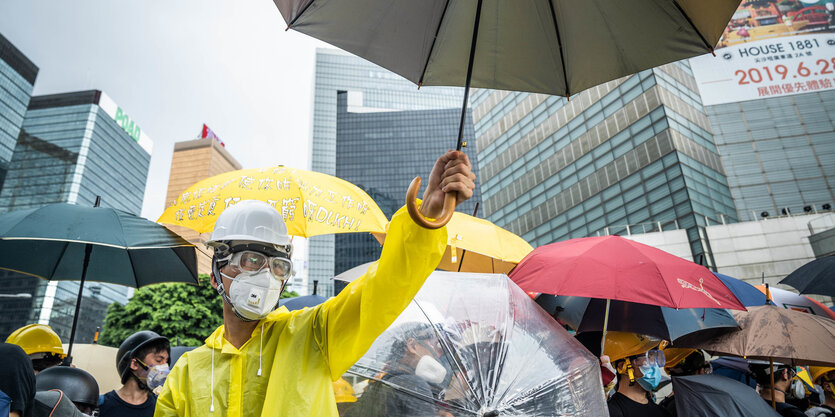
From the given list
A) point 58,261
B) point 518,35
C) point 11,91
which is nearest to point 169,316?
point 58,261

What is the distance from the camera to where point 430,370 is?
2633mm

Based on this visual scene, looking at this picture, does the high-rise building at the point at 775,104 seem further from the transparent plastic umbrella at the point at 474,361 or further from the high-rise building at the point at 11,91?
the high-rise building at the point at 11,91

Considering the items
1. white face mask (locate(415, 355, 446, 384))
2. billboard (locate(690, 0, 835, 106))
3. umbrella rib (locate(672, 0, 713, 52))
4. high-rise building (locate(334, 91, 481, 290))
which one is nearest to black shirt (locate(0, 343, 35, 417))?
white face mask (locate(415, 355, 446, 384))

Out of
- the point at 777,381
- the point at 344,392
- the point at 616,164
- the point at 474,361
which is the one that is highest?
the point at 616,164

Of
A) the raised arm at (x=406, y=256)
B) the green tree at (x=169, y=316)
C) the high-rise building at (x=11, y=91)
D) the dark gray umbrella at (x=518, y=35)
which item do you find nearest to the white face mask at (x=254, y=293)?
the raised arm at (x=406, y=256)

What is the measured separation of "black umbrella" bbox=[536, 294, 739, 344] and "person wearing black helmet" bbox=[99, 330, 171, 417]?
3.73m

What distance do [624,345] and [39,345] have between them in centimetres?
564

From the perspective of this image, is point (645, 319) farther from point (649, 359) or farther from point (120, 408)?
point (120, 408)

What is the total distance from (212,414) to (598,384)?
217 cm

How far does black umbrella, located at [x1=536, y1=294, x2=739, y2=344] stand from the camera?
4969mm

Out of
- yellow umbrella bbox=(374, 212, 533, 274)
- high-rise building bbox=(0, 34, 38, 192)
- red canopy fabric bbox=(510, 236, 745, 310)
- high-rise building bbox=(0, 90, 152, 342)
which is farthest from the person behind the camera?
high-rise building bbox=(0, 90, 152, 342)

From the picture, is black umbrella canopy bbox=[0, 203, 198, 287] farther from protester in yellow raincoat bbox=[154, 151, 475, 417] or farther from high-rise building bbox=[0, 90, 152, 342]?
high-rise building bbox=[0, 90, 152, 342]

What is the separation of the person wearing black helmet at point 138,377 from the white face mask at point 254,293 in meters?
2.76

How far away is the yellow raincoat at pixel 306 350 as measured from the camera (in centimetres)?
178
